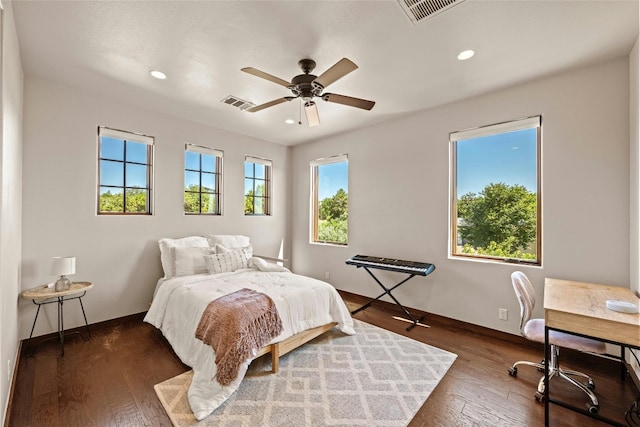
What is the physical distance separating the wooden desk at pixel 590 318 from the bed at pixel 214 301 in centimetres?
181

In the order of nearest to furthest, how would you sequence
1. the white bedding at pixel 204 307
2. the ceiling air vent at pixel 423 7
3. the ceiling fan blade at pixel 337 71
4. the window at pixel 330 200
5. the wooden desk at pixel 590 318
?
1. the wooden desk at pixel 590 318
2. the ceiling air vent at pixel 423 7
3. the ceiling fan blade at pixel 337 71
4. the white bedding at pixel 204 307
5. the window at pixel 330 200

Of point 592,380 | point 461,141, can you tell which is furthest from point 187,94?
point 592,380

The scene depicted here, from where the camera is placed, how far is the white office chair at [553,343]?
6.27 feet

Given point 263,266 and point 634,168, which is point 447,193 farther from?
point 263,266

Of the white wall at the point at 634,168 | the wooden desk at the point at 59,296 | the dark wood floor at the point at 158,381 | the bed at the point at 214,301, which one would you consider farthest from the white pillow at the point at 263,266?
the white wall at the point at 634,168

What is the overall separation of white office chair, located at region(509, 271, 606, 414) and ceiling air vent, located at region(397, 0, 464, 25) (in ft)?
7.01

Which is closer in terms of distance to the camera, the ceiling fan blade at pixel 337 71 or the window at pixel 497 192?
the ceiling fan blade at pixel 337 71

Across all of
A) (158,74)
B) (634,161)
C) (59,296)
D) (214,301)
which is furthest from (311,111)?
(59,296)

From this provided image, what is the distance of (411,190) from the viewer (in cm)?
378

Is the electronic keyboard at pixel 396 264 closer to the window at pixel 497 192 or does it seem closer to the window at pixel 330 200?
the window at pixel 497 192

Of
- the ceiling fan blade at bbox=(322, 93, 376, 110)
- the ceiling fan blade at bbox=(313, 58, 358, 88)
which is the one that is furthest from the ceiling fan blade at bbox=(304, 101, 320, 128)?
the ceiling fan blade at bbox=(313, 58, 358, 88)

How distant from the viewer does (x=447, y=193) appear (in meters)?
3.46

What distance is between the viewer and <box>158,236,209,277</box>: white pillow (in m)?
3.40

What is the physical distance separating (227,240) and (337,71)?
292cm
